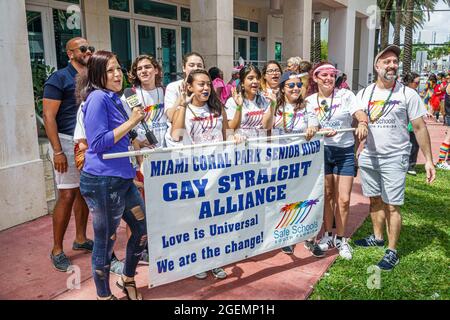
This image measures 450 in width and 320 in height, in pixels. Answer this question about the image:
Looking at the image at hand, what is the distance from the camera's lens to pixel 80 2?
8.59 m

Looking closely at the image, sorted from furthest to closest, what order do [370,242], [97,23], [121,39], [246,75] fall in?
[121,39] → [97,23] → [370,242] → [246,75]

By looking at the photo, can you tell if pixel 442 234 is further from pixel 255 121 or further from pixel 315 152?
pixel 255 121

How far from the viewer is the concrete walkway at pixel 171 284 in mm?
3264

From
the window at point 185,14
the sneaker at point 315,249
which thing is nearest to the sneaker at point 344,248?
the sneaker at point 315,249

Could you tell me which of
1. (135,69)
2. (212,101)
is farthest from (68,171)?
(212,101)

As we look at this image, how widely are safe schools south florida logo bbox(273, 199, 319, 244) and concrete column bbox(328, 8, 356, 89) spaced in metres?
13.2

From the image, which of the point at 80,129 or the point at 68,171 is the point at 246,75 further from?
the point at 68,171

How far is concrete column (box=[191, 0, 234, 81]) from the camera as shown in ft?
25.7

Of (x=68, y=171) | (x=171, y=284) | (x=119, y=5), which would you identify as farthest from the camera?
(x=119, y=5)

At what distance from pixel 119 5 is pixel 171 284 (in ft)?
26.9

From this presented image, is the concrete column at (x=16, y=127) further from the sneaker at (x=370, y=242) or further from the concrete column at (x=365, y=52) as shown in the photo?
the concrete column at (x=365, y=52)

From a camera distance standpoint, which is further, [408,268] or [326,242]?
[326,242]

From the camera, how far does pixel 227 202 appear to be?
3258 millimetres

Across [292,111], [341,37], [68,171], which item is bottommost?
[68,171]
